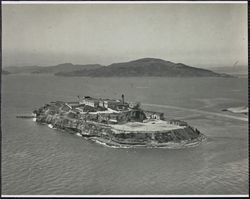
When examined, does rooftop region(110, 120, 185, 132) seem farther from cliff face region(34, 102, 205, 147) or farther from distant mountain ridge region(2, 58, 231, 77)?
distant mountain ridge region(2, 58, 231, 77)

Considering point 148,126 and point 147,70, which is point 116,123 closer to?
point 148,126

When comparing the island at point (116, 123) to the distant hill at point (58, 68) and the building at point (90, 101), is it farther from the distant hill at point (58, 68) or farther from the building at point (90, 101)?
the distant hill at point (58, 68)

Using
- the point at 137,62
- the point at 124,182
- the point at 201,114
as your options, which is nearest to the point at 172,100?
the point at 201,114

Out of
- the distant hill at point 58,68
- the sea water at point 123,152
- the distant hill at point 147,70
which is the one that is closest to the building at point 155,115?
the sea water at point 123,152

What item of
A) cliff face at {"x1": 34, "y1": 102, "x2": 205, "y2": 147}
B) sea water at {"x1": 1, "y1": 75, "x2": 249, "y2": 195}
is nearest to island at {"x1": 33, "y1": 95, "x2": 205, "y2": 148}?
cliff face at {"x1": 34, "y1": 102, "x2": 205, "y2": 147}

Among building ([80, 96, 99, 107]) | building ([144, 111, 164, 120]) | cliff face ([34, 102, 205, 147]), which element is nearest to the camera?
cliff face ([34, 102, 205, 147])

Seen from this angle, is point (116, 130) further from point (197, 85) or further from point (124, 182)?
point (124, 182)
